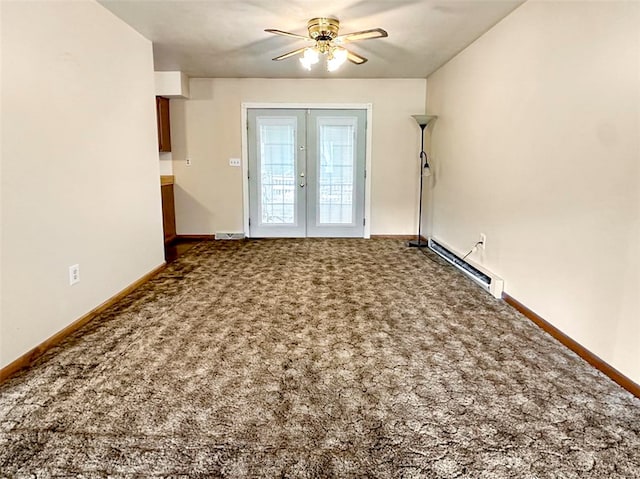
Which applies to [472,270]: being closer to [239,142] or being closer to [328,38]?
[328,38]

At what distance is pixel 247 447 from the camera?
1.67 m

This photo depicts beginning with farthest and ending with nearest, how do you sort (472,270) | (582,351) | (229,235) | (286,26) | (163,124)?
(229,235), (163,124), (472,270), (286,26), (582,351)

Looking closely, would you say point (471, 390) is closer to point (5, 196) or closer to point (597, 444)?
point (597, 444)

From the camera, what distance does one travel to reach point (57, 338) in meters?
2.66

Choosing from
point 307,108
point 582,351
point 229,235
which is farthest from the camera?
point 229,235

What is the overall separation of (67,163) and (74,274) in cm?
75

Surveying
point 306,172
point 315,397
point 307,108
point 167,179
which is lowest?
point 315,397

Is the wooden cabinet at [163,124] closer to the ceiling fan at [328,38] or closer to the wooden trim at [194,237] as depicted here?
the wooden trim at [194,237]

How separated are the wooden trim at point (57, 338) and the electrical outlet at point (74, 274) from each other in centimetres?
28

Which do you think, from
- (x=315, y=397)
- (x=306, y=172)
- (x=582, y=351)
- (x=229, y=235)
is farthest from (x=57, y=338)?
(x=306, y=172)

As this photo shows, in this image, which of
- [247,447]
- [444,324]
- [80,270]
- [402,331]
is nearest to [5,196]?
[80,270]

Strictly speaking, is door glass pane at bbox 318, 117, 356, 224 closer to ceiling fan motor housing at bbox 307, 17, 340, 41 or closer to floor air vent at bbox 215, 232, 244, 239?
floor air vent at bbox 215, 232, 244, 239

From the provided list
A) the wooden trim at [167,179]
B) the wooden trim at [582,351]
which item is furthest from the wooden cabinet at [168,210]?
the wooden trim at [582,351]

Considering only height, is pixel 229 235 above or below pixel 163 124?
below
